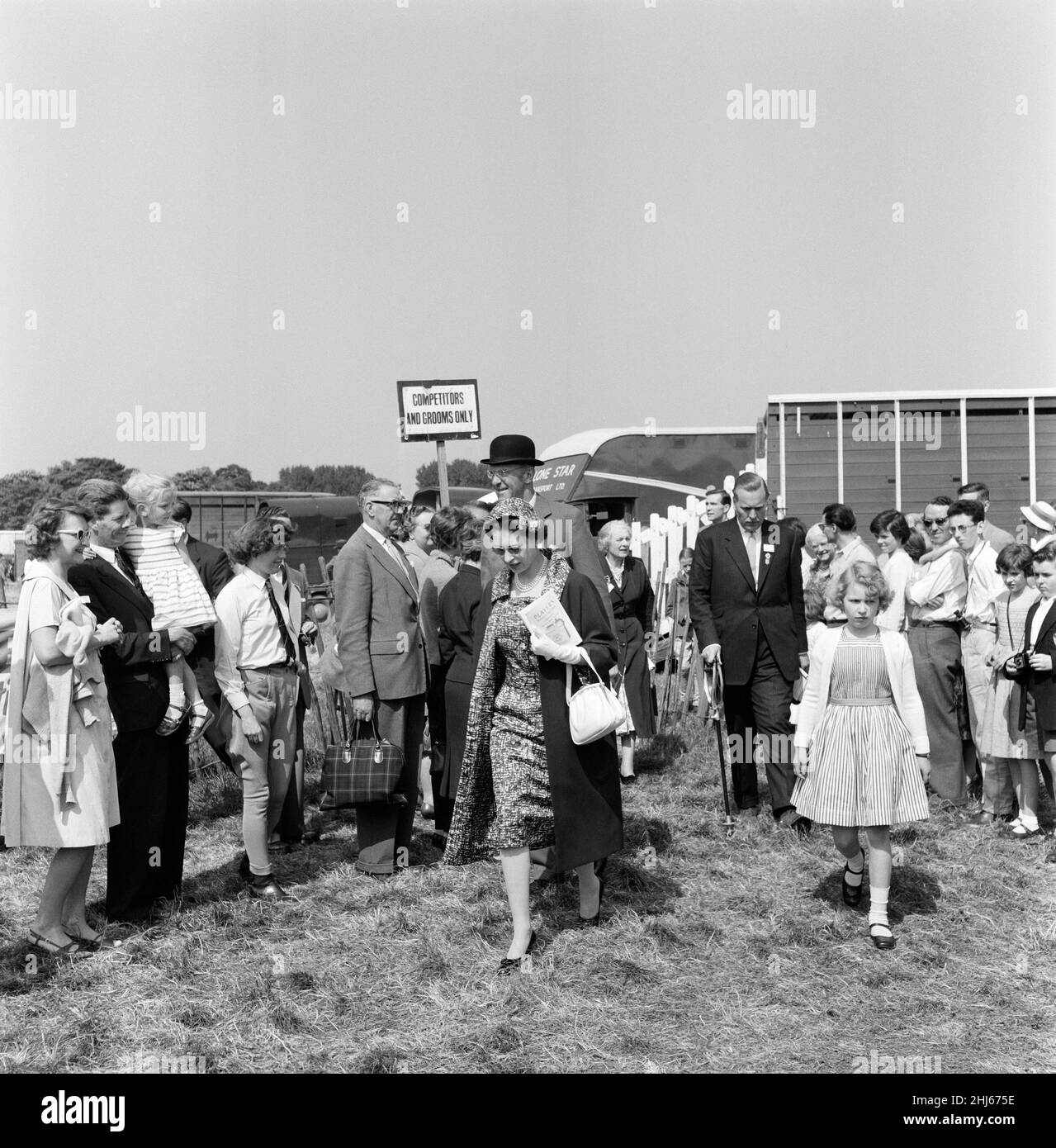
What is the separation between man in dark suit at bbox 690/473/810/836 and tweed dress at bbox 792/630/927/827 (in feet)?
5.39

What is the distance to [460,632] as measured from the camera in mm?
5977

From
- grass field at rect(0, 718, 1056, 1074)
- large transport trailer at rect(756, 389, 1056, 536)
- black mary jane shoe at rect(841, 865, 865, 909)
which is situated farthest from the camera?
large transport trailer at rect(756, 389, 1056, 536)

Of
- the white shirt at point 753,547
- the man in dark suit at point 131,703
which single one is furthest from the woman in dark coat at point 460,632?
the white shirt at point 753,547

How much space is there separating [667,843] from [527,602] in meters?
2.37

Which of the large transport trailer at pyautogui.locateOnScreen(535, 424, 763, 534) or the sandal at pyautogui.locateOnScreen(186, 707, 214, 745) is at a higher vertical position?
the large transport trailer at pyautogui.locateOnScreen(535, 424, 763, 534)

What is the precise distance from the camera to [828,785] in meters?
4.86

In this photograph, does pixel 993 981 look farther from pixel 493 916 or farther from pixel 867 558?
pixel 867 558

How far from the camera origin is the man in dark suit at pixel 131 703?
487cm

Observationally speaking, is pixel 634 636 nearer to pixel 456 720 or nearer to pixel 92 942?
pixel 456 720

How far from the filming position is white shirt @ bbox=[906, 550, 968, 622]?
7109 millimetres

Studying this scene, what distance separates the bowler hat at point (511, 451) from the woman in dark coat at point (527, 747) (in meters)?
0.99

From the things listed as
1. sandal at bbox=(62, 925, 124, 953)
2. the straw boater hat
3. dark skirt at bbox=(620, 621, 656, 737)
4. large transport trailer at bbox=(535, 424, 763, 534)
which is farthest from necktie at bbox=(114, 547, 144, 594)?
large transport trailer at bbox=(535, 424, 763, 534)

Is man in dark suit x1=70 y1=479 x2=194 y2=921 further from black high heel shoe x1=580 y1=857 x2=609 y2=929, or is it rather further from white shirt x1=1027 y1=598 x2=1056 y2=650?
white shirt x1=1027 y1=598 x2=1056 y2=650

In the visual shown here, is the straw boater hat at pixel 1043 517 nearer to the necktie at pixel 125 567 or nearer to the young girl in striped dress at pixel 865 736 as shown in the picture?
the young girl in striped dress at pixel 865 736
